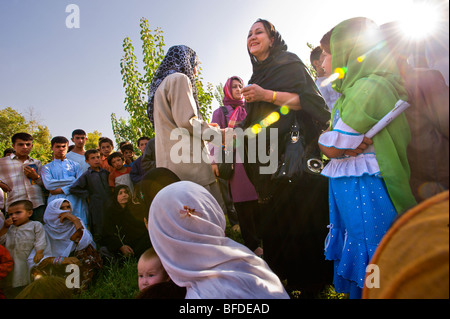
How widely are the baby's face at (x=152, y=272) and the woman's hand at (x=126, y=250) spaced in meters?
2.38

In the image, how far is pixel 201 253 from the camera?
105cm

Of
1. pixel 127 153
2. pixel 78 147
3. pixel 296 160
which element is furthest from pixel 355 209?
pixel 78 147

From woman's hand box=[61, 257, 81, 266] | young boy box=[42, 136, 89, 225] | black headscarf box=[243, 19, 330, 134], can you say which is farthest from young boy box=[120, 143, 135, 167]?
black headscarf box=[243, 19, 330, 134]

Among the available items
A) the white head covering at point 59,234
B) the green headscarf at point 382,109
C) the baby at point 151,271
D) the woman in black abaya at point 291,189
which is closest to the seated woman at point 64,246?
the white head covering at point 59,234

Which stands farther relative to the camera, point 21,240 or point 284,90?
point 21,240

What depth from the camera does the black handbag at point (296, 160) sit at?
183cm

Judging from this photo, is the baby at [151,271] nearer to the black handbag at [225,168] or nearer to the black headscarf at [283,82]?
the black headscarf at [283,82]

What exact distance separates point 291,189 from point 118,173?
3.64 metres

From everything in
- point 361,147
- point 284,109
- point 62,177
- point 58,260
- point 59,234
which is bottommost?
point 58,260

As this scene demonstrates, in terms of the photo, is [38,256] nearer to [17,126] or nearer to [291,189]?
[291,189]

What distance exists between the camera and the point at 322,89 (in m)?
3.06
